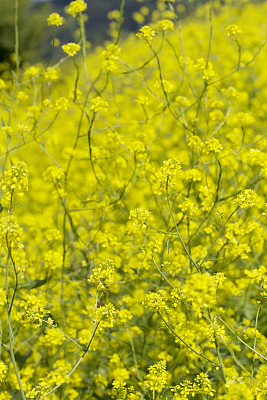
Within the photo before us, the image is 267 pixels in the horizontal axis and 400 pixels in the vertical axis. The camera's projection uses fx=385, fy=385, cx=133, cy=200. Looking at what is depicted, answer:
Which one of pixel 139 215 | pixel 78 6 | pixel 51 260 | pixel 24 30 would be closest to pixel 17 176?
pixel 139 215

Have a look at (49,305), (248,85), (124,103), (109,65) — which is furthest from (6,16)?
(49,305)

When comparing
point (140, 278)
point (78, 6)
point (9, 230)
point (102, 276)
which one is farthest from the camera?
point (78, 6)

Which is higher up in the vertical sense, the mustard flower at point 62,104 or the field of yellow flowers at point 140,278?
the mustard flower at point 62,104

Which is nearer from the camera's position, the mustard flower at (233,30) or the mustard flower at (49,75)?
the mustard flower at (233,30)

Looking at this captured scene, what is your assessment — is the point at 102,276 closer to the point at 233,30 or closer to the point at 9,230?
the point at 9,230

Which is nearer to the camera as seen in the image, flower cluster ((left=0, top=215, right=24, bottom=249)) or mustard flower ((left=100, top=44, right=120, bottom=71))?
flower cluster ((left=0, top=215, right=24, bottom=249))

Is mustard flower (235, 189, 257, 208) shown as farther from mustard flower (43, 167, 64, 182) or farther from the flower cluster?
mustard flower (43, 167, 64, 182)

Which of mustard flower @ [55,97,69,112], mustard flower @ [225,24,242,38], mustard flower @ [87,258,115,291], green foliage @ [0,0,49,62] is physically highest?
green foliage @ [0,0,49,62]

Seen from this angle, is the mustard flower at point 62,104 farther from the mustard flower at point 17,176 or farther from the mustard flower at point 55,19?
the mustard flower at point 17,176

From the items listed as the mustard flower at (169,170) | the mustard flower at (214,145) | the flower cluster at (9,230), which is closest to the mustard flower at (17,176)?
the flower cluster at (9,230)

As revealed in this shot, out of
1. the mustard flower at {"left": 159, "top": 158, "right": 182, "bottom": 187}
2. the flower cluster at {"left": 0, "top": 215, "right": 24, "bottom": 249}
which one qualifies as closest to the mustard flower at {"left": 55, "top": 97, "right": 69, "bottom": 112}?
the mustard flower at {"left": 159, "top": 158, "right": 182, "bottom": 187}

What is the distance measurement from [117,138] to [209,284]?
1.36m

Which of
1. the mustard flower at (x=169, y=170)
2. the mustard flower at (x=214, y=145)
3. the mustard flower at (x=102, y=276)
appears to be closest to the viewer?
the mustard flower at (x=102, y=276)

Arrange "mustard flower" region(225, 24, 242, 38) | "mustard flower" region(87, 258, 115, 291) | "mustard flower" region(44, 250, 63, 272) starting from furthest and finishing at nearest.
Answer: "mustard flower" region(225, 24, 242, 38), "mustard flower" region(44, 250, 63, 272), "mustard flower" region(87, 258, 115, 291)
